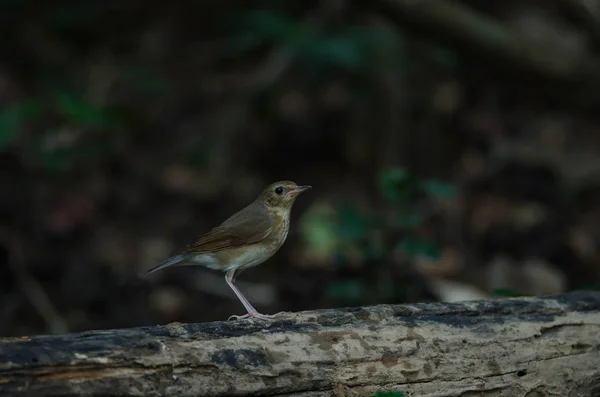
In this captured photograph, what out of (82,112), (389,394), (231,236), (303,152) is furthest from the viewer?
→ (303,152)

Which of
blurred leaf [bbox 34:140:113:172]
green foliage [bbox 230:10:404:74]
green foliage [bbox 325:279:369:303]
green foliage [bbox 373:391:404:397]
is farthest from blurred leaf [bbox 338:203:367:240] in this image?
blurred leaf [bbox 34:140:113:172]

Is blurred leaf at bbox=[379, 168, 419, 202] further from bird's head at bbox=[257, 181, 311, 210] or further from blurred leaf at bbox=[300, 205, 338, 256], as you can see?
blurred leaf at bbox=[300, 205, 338, 256]

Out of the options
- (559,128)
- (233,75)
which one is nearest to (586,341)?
(559,128)

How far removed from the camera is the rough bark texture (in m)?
2.95

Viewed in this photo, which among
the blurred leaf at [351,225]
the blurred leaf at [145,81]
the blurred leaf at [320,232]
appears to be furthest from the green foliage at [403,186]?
the blurred leaf at [145,81]

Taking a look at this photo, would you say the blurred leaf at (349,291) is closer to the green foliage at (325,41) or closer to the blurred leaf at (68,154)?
the green foliage at (325,41)

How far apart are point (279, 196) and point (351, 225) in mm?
1312

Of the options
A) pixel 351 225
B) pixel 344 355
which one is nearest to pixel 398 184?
pixel 351 225

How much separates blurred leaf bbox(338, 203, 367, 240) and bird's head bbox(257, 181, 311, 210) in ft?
4.07

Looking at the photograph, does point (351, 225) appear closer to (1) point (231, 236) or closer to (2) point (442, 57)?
(1) point (231, 236)

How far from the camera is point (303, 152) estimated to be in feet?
30.4

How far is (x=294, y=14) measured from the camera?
399 inches

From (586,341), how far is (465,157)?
5613mm

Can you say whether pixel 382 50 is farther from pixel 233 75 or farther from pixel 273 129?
pixel 233 75
